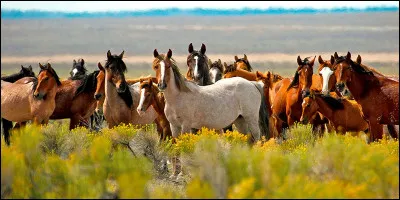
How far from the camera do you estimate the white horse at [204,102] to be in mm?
12500

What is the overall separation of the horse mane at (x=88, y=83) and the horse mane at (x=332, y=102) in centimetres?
396

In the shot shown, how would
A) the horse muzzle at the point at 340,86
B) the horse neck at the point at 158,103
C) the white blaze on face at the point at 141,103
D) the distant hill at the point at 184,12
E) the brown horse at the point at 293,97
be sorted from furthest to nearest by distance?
the distant hill at the point at 184,12 → the brown horse at the point at 293,97 → the horse neck at the point at 158,103 → the horse muzzle at the point at 340,86 → the white blaze on face at the point at 141,103

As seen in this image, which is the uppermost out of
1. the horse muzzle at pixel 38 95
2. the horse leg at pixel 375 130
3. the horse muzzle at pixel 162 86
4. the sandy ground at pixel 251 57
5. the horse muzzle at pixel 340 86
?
the sandy ground at pixel 251 57

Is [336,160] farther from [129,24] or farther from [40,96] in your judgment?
[129,24]

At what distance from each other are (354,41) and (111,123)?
231 ft

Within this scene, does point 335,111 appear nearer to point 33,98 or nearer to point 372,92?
point 372,92

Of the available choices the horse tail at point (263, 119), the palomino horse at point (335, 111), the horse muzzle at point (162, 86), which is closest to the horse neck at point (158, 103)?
the horse muzzle at point (162, 86)

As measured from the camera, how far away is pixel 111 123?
Result: 14234 mm

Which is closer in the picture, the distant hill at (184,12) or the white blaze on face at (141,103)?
the white blaze on face at (141,103)

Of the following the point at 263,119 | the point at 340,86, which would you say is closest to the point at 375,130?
the point at 340,86

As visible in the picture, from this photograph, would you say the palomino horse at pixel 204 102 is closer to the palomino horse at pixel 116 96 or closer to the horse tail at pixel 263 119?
the horse tail at pixel 263 119

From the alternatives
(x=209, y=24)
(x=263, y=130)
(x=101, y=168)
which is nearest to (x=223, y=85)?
(x=263, y=130)

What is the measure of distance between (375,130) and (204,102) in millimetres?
2641

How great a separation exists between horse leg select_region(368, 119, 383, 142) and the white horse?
5.82 ft
